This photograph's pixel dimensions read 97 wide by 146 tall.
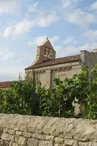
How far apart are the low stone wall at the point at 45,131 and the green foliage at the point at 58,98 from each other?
4.65 feet

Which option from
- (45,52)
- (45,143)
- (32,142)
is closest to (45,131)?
(45,143)

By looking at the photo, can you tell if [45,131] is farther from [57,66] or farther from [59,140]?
[57,66]

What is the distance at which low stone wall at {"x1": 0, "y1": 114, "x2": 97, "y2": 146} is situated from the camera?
4816 mm

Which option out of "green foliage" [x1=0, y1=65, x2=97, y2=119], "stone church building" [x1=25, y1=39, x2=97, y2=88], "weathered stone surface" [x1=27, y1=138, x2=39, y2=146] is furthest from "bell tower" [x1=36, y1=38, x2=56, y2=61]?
"weathered stone surface" [x1=27, y1=138, x2=39, y2=146]

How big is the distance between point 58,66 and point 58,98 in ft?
62.6

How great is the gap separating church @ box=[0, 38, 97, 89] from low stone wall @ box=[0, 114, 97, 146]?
652 inches

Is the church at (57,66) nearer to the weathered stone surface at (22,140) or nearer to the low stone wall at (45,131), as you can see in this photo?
the low stone wall at (45,131)

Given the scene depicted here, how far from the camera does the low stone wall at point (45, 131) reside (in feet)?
15.8

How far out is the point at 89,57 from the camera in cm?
2658

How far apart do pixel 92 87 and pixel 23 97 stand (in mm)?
2946

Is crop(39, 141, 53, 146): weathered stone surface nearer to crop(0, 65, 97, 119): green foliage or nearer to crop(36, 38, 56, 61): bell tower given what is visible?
crop(0, 65, 97, 119): green foliage

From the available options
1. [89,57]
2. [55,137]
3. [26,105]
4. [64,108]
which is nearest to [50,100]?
[64,108]

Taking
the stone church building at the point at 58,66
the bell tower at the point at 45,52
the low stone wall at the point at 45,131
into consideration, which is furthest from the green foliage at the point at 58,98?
the bell tower at the point at 45,52

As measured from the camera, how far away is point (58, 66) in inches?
1065
